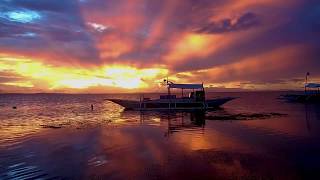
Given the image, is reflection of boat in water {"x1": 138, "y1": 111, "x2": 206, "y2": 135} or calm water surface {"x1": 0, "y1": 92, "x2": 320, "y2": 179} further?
reflection of boat in water {"x1": 138, "y1": 111, "x2": 206, "y2": 135}

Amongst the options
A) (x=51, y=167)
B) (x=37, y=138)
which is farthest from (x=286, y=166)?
(x=37, y=138)

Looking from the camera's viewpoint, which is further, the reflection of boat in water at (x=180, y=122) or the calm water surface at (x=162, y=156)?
the reflection of boat in water at (x=180, y=122)

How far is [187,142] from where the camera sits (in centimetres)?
2206

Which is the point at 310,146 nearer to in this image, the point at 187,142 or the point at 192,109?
the point at 187,142

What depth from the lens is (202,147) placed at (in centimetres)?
1977

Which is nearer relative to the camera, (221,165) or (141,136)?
(221,165)

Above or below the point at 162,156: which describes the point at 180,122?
above

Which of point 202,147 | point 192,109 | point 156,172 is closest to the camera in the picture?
point 156,172

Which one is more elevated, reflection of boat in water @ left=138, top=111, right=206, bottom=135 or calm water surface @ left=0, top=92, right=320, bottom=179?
reflection of boat in water @ left=138, top=111, right=206, bottom=135

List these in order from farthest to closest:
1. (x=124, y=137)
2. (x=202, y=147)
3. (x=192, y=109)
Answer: (x=192, y=109) < (x=124, y=137) < (x=202, y=147)

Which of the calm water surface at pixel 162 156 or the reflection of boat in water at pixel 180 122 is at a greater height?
the reflection of boat in water at pixel 180 122

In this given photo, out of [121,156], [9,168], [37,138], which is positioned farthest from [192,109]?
[9,168]

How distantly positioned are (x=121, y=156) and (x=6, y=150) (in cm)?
910

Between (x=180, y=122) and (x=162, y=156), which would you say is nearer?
(x=162, y=156)
